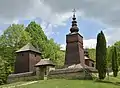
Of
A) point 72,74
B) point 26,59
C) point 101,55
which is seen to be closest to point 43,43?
point 26,59

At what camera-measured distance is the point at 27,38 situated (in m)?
73.1

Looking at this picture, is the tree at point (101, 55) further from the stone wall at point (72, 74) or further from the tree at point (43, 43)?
the tree at point (43, 43)

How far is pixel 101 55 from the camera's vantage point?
4809 cm

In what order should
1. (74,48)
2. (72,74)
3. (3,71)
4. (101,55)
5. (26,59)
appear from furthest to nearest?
(3,71) → (26,59) → (74,48) → (72,74) → (101,55)

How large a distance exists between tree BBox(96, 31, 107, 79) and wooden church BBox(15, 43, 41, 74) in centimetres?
1971

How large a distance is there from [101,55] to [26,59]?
2158 cm

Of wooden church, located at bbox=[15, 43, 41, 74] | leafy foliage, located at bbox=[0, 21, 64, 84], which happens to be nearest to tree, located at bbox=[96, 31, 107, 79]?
wooden church, located at bbox=[15, 43, 41, 74]

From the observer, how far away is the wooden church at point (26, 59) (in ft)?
208

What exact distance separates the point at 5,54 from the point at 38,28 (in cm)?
1584

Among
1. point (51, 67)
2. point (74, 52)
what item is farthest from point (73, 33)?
point (51, 67)

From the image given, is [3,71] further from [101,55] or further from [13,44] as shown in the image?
[101,55]

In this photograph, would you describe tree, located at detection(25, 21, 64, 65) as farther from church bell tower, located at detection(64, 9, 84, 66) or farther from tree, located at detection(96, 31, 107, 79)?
tree, located at detection(96, 31, 107, 79)

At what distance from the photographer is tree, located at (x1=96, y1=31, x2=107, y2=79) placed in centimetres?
4709

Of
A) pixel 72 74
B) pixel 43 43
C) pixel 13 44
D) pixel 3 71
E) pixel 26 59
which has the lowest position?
pixel 72 74
